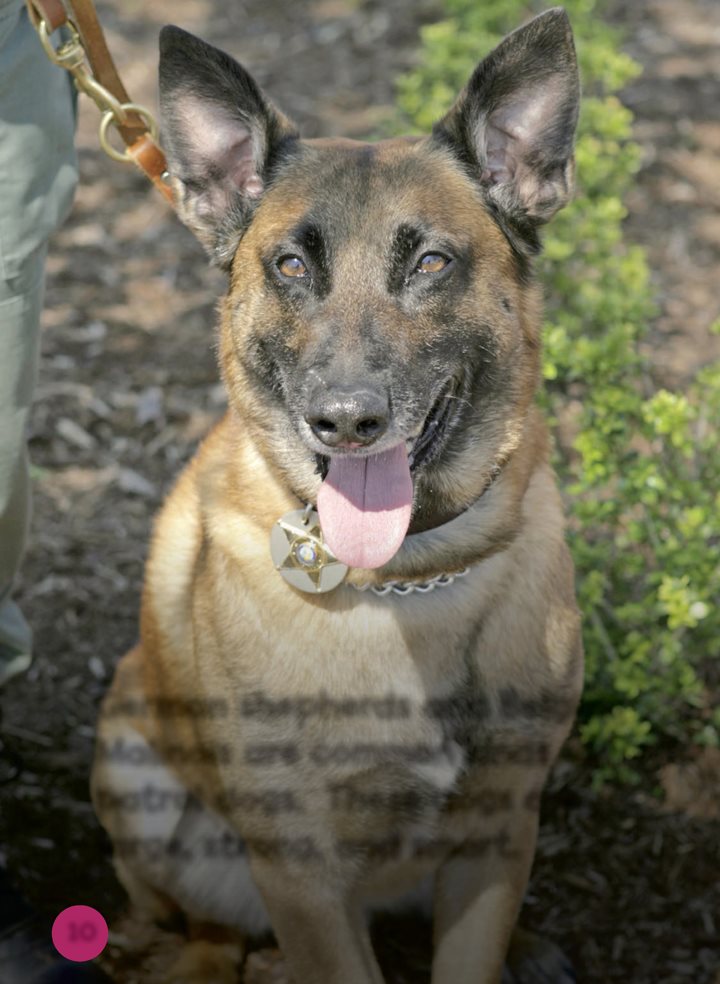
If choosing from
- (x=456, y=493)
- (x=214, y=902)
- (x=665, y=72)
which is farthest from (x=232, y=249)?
(x=665, y=72)

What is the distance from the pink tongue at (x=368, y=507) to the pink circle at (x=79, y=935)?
1.29m

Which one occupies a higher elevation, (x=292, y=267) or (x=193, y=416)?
(x=292, y=267)

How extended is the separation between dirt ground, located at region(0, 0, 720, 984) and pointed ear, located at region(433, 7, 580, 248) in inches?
68.1

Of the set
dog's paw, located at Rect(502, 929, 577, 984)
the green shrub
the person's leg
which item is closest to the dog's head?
the person's leg

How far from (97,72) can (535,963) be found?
7.92 feet

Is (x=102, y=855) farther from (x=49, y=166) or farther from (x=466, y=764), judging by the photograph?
(x=49, y=166)

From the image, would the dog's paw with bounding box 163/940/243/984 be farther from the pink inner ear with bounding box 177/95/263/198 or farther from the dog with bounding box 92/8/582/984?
the pink inner ear with bounding box 177/95/263/198

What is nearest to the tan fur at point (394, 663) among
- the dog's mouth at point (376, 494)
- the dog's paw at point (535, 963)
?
the dog's mouth at point (376, 494)

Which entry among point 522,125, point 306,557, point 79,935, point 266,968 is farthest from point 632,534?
point 79,935

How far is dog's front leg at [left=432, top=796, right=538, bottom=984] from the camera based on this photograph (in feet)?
9.26

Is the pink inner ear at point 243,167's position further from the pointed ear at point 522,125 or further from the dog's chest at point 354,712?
the dog's chest at point 354,712

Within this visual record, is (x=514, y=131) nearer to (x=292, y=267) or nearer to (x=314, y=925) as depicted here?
(x=292, y=267)

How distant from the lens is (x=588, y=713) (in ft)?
12.1

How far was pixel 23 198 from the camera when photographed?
2775mm
